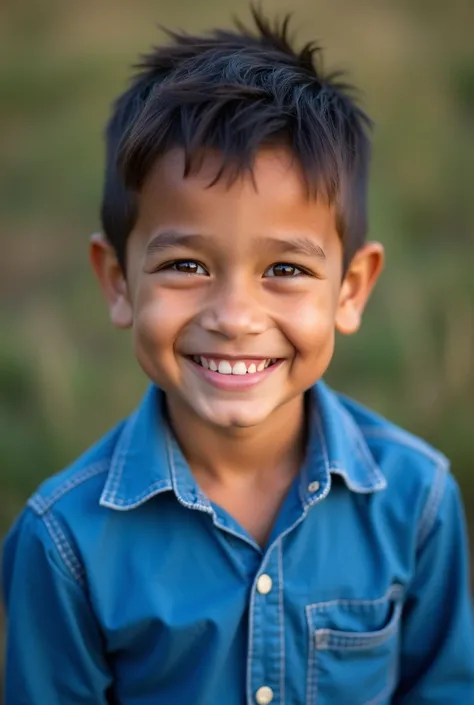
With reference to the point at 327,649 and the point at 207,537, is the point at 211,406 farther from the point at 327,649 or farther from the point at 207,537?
the point at 327,649

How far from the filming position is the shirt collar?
1840 millimetres

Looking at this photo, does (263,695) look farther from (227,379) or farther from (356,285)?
(356,285)

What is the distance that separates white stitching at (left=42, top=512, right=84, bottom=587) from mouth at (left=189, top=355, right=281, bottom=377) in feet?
1.33

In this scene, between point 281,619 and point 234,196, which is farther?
point 281,619

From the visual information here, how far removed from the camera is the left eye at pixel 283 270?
1.73 metres

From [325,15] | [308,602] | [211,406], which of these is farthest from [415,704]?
[325,15]

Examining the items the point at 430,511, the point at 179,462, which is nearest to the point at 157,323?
the point at 179,462

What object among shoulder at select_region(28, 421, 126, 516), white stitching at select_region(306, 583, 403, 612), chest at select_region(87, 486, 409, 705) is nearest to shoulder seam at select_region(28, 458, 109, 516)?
shoulder at select_region(28, 421, 126, 516)

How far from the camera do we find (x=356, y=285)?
199cm

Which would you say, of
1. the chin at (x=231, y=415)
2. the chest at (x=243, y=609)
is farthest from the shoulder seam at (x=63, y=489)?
the chin at (x=231, y=415)

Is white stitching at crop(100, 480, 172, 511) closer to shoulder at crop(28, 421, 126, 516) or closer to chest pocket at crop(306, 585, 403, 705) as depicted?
shoulder at crop(28, 421, 126, 516)

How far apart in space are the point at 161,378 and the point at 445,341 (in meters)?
2.02

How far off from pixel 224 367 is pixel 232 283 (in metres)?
0.17

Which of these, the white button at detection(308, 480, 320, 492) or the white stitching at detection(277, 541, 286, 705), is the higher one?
the white button at detection(308, 480, 320, 492)
